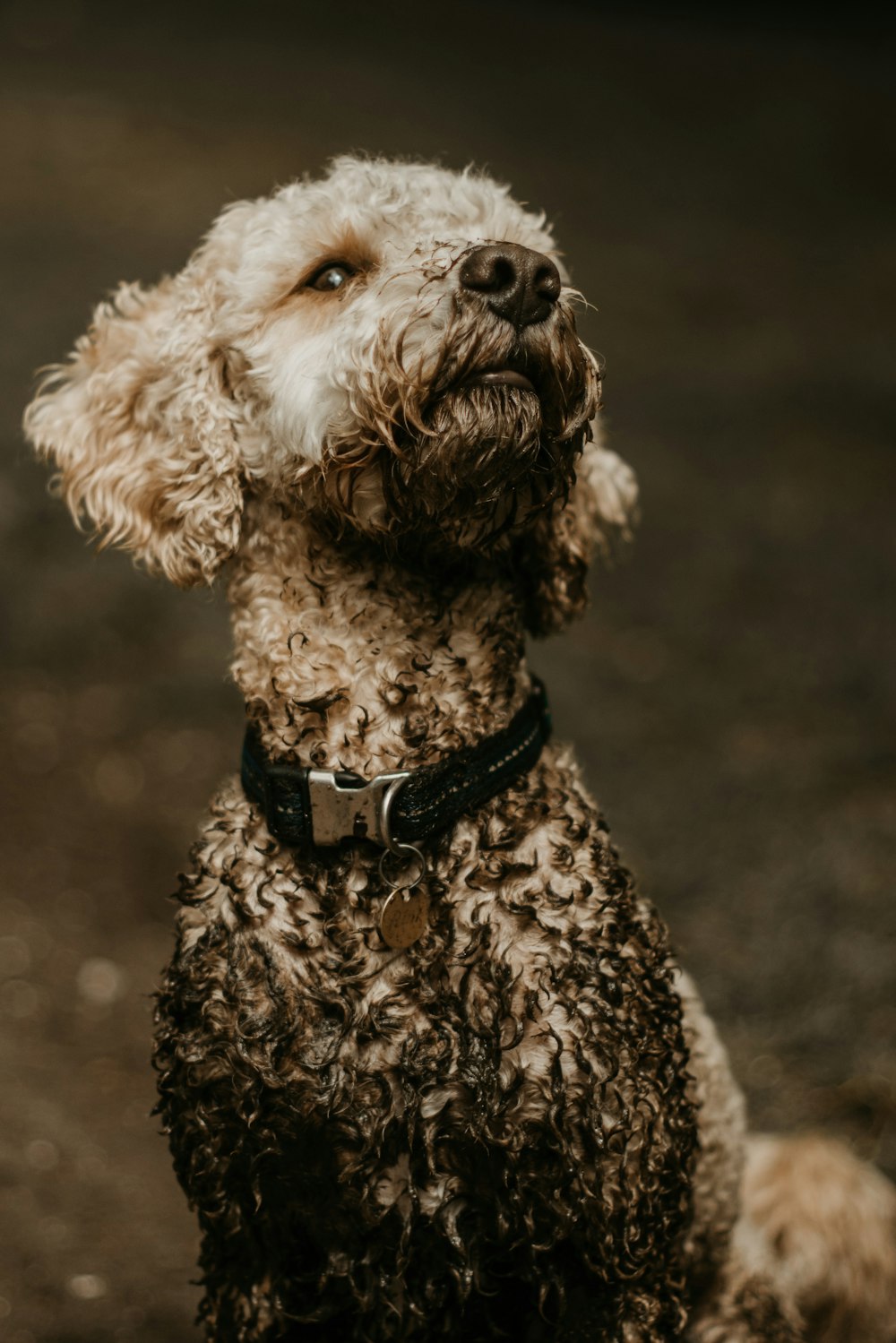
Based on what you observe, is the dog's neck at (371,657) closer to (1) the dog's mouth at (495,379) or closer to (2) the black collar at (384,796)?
(2) the black collar at (384,796)

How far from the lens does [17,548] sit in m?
5.33

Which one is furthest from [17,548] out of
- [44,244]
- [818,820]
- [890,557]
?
[890,557]

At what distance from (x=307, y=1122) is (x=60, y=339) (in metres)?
5.20

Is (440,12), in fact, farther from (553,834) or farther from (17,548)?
(553,834)

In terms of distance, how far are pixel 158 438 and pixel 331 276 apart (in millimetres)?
369

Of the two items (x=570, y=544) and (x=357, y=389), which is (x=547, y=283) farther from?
(x=570, y=544)

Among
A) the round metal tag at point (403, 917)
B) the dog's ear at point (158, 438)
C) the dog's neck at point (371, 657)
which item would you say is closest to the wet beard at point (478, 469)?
the dog's neck at point (371, 657)

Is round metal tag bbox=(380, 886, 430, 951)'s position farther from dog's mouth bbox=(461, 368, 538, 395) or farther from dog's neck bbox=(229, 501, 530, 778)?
dog's mouth bbox=(461, 368, 538, 395)

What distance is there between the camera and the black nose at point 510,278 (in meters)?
1.51

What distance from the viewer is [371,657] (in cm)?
177

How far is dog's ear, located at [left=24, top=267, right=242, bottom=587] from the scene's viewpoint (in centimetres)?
183

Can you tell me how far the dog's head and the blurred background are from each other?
28cm

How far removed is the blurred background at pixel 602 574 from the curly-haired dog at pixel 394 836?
339 mm

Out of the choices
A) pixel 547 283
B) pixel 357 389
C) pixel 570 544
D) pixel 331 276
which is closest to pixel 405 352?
pixel 357 389
